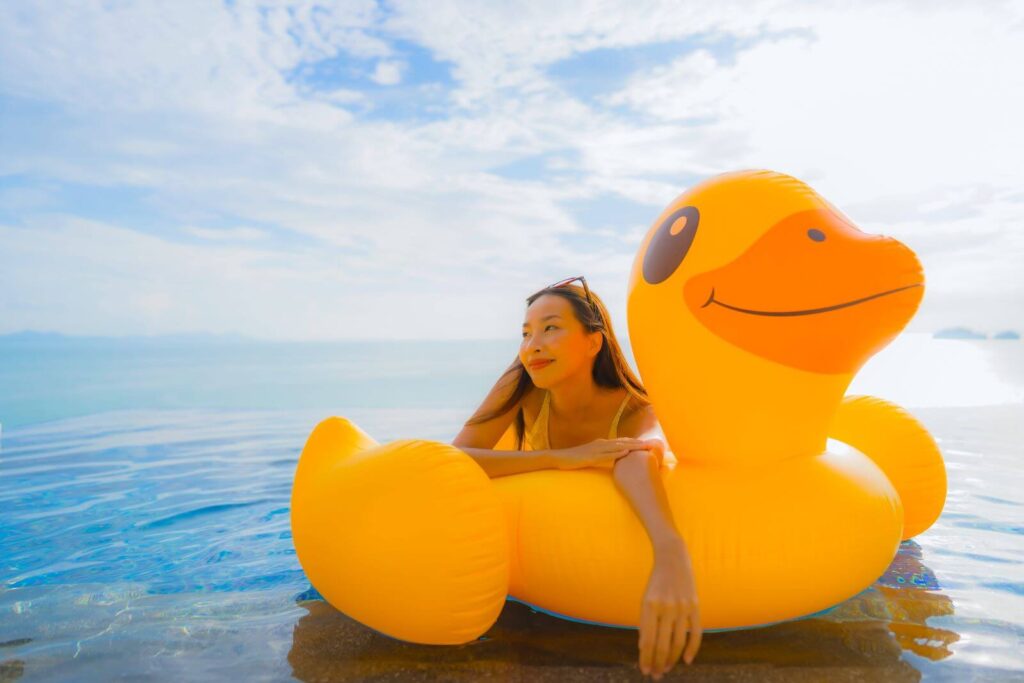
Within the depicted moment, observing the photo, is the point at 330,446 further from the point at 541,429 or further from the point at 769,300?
the point at 769,300

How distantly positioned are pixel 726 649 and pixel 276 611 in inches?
63.9

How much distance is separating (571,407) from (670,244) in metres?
0.89

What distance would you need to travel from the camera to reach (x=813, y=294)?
2254mm

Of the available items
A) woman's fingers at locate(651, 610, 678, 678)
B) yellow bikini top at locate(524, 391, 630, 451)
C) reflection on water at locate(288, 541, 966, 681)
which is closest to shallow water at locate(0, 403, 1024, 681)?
reflection on water at locate(288, 541, 966, 681)

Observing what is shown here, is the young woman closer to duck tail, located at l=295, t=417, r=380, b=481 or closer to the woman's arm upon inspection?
the woman's arm

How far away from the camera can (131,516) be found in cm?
433

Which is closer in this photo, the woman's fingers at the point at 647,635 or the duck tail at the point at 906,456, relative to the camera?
the woman's fingers at the point at 647,635

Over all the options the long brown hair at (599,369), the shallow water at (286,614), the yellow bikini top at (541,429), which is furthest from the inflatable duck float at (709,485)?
the yellow bikini top at (541,429)

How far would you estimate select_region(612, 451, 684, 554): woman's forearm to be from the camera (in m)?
2.14

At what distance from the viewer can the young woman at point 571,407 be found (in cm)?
248

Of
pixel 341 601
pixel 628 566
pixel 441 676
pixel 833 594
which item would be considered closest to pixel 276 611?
pixel 341 601

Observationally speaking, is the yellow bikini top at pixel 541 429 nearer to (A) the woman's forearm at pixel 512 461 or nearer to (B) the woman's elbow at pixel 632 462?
(A) the woman's forearm at pixel 512 461

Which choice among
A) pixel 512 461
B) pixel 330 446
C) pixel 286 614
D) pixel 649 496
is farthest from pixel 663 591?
pixel 286 614

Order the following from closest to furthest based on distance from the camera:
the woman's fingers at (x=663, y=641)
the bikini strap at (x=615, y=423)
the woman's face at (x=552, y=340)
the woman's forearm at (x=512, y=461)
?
the woman's fingers at (x=663, y=641) < the woman's forearm at (x=512, y=461) < the woman's face at (x=552, y=340) < the bikini strap at (x=615, y=423)
